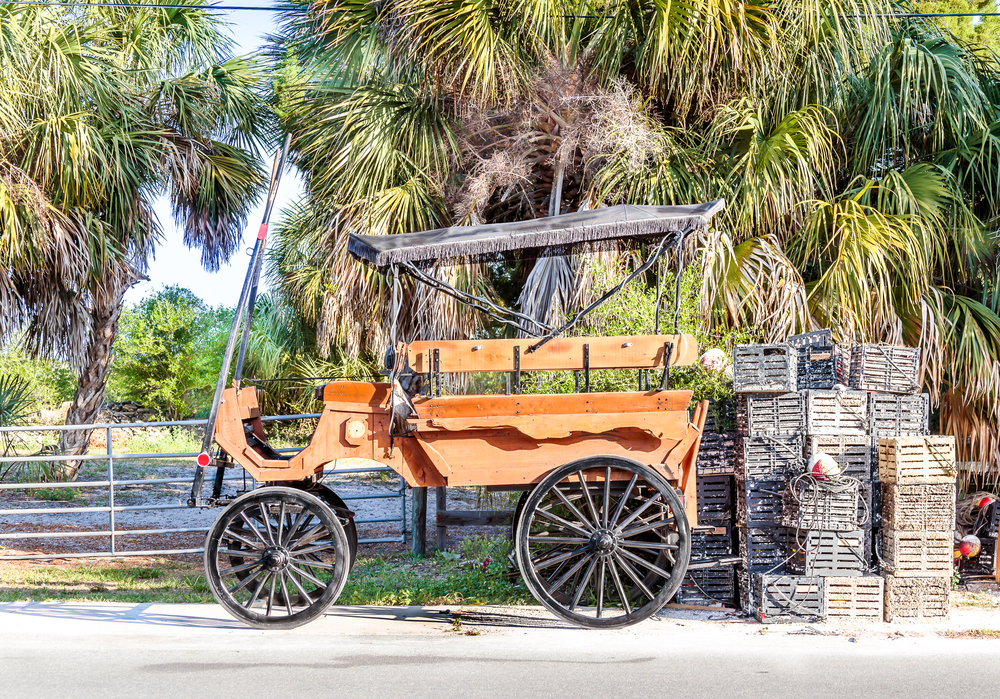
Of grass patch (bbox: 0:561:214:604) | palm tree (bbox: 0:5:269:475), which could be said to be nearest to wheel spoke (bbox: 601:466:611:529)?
grass patch (bbox: 0:561:214:604)

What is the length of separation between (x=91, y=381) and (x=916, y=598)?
32.7ft

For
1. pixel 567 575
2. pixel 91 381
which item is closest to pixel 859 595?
pixel 567 575

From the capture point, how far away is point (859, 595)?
5.54 metres

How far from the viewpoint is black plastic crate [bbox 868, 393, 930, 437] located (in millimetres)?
6074

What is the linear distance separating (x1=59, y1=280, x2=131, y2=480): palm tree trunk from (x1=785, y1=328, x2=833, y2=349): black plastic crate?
8.25 meters

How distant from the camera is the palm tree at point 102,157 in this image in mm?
9016

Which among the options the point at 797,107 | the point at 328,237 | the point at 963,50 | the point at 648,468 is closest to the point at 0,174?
the point at 328,237

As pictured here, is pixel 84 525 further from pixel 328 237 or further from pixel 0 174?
pixel 328 237

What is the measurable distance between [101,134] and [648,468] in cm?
769

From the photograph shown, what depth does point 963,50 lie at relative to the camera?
8281 mm

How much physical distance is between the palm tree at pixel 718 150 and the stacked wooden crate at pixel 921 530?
1.68 m

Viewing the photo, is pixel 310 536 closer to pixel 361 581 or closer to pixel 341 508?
pixel 341 508

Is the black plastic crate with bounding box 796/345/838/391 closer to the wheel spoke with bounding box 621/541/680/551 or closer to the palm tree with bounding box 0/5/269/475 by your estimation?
the wheel spoke with bounding box 621/541/680/551

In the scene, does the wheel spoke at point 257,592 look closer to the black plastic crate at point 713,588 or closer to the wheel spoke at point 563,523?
the wheel spoke at point 563,523
